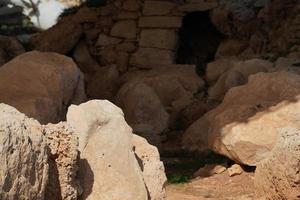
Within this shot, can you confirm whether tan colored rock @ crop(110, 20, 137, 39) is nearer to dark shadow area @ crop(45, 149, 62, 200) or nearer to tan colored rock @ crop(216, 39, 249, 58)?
tan colored rock @ crop(216, 39, 249, 58)

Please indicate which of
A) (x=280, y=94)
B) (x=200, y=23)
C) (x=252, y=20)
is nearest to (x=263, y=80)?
(x=280, y=94)

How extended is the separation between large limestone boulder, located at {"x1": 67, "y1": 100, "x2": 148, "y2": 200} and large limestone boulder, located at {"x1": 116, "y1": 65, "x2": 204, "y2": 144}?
434 cm

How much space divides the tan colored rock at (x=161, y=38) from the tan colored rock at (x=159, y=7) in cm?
35

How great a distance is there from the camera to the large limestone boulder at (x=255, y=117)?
20.7 ft

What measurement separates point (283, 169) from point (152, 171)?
1.47 meters

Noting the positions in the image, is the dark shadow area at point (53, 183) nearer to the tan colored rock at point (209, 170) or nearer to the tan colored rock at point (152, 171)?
the tan colored rock at point (152, 171)

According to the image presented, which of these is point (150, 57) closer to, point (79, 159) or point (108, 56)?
point (108, 56)

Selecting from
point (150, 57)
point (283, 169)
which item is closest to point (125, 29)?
point (150, 57)

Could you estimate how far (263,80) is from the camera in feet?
22.7

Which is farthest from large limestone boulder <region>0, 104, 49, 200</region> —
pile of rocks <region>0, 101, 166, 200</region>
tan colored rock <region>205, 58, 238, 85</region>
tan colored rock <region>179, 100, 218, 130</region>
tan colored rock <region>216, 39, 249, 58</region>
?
tan colored rock <region>216, 39, 249, 58</region>

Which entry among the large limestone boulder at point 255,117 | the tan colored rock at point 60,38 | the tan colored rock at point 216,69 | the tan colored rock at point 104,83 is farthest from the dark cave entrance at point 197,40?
the large limestone boulder at point 255,117

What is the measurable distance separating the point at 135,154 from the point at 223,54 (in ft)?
25.9

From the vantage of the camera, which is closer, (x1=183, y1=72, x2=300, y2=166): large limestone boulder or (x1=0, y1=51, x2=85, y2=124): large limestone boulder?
(x1=0, y1=51, x2=85, y2=124): large limestone boulder

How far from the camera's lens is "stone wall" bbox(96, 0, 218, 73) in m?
12.1
